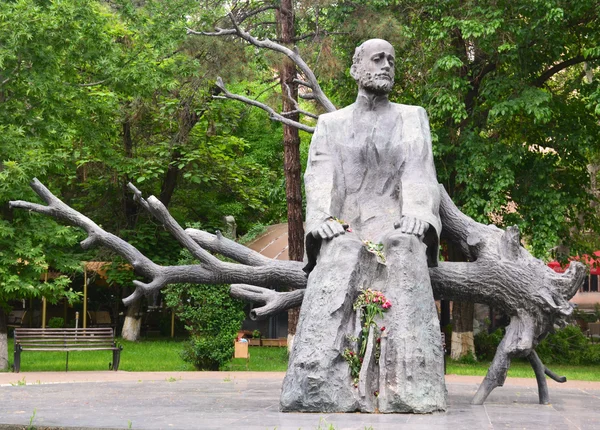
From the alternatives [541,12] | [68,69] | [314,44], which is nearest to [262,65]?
[314,44]

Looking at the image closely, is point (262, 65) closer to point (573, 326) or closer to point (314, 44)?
point (314, 44)

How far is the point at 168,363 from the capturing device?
61.1ft

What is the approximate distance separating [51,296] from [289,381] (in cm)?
964

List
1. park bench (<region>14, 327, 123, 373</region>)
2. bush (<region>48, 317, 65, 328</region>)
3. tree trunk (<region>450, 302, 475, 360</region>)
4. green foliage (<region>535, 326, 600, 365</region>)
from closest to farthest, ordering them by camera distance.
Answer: park bench (<region>14, 327, 123, 373</region>) → tree trunk (<region>450, 302, 475, 360</region>) → green foliage (<region>535, 326, 600, 365</region>) → bush (<region>48, 317, 65, 328</region>)

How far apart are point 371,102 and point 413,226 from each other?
1.46 m

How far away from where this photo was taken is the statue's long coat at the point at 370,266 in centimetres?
736

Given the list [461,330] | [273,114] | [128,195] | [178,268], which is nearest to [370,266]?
[178,268]

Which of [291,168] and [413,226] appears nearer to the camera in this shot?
[413,226]

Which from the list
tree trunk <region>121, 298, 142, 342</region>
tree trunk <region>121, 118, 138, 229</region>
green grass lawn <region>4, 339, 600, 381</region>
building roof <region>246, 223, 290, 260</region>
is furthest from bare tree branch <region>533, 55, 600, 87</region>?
tree trunk <region>121, 298, 142, 342</region>

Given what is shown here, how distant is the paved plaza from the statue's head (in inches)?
118

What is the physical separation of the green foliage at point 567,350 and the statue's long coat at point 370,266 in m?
14.2

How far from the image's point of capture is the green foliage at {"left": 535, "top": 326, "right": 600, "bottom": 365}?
71.4 feet

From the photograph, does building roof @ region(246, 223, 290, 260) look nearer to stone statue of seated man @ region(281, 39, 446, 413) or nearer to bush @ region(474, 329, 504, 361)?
bush @ region(474, 329, 504, 361)

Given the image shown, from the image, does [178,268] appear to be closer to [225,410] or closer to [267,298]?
[267,298]
